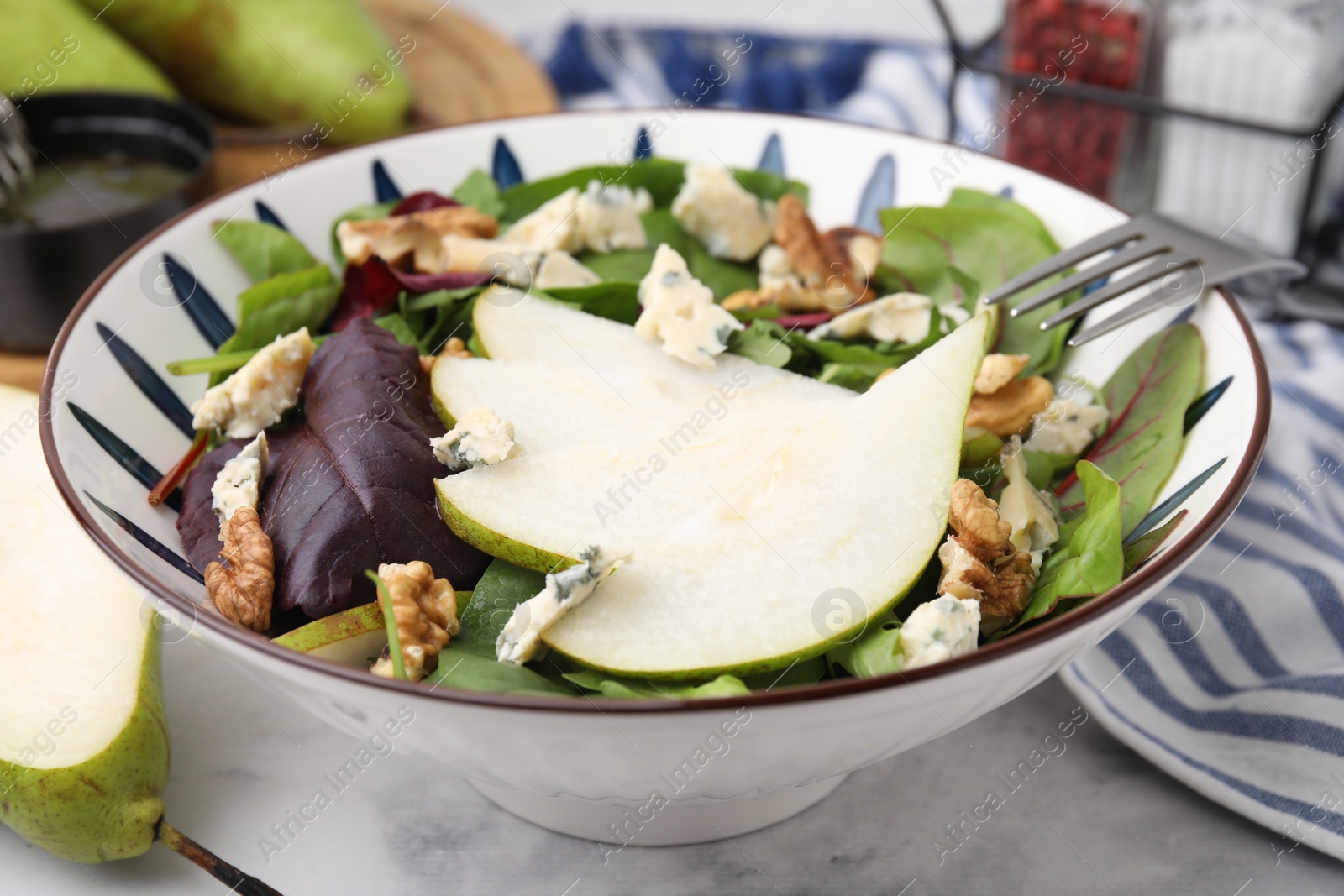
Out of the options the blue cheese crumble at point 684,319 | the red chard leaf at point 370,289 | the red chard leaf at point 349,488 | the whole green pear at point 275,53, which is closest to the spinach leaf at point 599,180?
the red chard leaf at point 370,289

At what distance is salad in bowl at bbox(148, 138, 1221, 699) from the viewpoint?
0.91 m

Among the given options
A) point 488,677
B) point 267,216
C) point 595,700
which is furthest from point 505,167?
point 595,700

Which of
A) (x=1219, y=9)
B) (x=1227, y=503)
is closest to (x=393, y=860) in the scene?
(x=1227, y=503)

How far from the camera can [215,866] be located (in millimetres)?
1014

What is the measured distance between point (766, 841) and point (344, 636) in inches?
18.0

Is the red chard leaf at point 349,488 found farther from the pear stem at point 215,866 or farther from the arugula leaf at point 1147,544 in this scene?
the arugula leaf at point 1147,544

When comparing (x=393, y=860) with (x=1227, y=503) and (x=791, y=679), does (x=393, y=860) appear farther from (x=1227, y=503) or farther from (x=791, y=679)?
(x=1227, y=503)

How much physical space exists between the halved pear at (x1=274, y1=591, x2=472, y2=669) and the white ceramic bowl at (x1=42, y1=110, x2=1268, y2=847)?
0.05m

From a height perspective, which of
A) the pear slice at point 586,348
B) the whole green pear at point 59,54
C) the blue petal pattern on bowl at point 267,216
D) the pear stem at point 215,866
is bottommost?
the pear stem at point 215,866

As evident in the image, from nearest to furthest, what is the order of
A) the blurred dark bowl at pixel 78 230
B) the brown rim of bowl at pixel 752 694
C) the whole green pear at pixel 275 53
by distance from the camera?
the brown rim of bowl at pixel 752 694, the blurred dark bowl at pixel 78 230, the whole green pear at pixel 275 53

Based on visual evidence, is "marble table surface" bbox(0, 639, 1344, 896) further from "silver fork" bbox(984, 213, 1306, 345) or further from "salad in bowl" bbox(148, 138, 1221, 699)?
"silver fork" bbox(984, 213, 1306, 345)

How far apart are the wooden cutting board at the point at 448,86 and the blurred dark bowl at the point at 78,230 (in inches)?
4.6

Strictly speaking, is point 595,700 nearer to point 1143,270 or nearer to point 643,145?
point 1143,270

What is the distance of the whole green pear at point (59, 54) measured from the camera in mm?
2227
